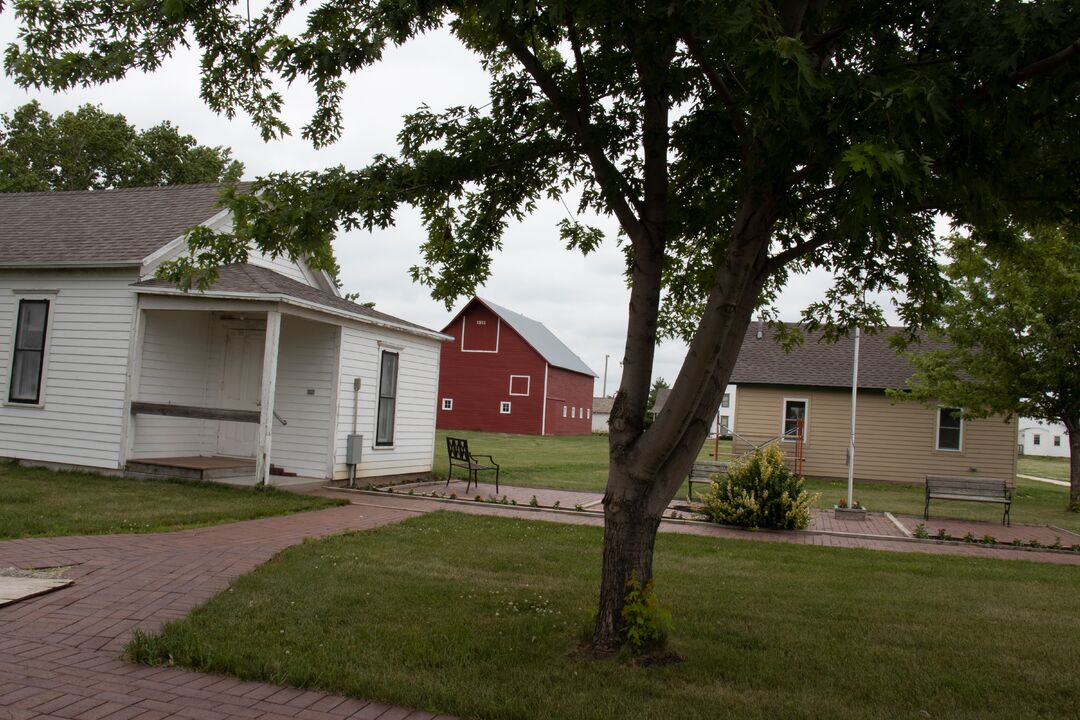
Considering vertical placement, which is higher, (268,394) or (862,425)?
(862,425)

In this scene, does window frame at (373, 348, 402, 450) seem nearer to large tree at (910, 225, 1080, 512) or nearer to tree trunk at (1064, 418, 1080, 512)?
large tree at (910, 225, 1080, 512)

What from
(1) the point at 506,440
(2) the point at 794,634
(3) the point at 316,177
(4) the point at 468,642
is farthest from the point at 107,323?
(1) the point at 506,440

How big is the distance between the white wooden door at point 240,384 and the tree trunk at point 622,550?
11439 mm

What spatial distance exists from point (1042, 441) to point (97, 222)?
3039 inches

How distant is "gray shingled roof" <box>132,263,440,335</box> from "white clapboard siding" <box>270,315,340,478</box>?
23.0 inches

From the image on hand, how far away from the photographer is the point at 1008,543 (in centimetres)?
1243

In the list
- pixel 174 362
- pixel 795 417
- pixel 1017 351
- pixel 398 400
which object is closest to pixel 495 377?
pixel 795 417

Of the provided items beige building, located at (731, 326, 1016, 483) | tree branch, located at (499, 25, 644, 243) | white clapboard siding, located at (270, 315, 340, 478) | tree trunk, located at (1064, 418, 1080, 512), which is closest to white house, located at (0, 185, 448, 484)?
white clapboard siding, located at (270, 315, 340, 478)

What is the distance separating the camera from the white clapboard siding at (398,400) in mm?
14984

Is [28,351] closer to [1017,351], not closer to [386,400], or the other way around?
[386,400]

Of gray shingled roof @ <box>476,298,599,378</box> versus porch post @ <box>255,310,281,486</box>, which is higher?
gray shingled roof @ <box>476,298,599,378</box>

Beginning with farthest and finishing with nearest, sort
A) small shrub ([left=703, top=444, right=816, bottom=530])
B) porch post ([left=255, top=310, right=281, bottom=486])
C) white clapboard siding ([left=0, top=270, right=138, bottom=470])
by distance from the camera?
white clapboard siding ([left=0, top=270, right=138, bottom=470]) → porch post ([left=255, top=310, right=281, bottom=486]) → small shrub ([left=703, top=444, right=816, bottom=530])

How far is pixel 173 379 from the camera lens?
14.7 meters

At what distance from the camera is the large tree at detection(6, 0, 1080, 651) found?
12.5 ft
